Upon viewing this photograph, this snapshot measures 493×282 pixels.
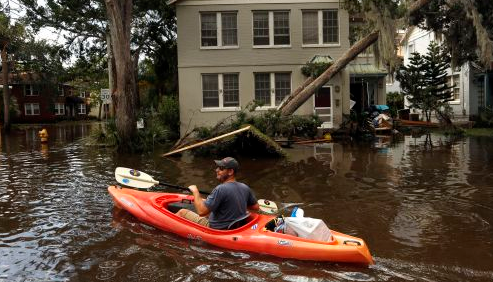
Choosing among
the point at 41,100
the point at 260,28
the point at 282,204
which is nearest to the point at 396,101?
the point at 260,28

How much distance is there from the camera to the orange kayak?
5676 millimetres

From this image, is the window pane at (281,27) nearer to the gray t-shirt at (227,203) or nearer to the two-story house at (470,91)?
the two-story house at (470,91)

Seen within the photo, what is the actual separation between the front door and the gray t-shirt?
17690 millimetres

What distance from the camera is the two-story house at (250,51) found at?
76.4 ft

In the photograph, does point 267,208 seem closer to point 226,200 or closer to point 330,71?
point 226,200

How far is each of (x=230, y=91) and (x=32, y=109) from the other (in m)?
41.9

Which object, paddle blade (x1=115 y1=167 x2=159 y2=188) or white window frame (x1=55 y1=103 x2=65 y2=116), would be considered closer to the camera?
paddle blade (x1=115 y1=167 x2=159 y2=188)

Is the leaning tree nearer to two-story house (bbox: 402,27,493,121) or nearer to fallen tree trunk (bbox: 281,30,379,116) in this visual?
fallen tree trunk (bbox: 281,30,379,116)

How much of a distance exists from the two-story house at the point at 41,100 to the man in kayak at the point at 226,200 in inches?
1689

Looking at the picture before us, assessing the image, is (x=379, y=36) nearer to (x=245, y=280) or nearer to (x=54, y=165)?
(x=54, y=165)

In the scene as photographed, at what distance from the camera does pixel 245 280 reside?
543 cm

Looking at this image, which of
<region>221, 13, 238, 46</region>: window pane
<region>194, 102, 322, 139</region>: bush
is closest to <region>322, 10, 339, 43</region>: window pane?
<region>221, 13, 238, 46</region>: window pane

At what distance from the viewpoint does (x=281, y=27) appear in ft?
77.8

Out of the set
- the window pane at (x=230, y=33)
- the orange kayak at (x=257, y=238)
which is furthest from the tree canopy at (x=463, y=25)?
the orange kayak at (x=257, y=238)
